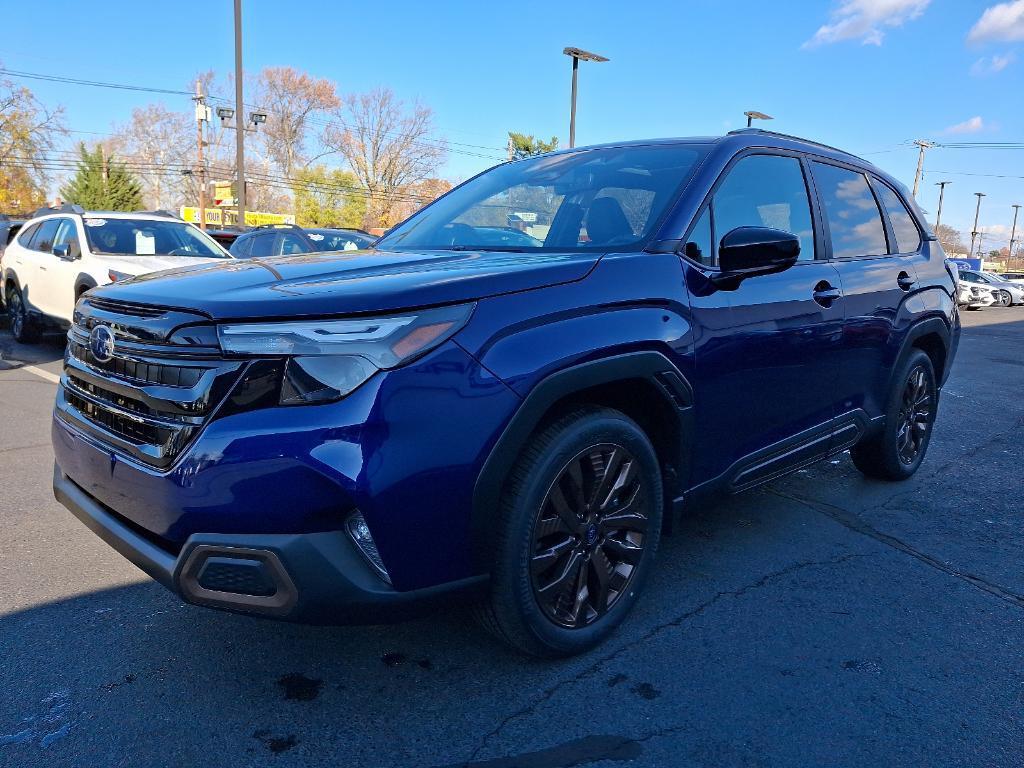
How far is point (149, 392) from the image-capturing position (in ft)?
6.94

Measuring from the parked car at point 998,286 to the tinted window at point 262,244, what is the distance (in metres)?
28.9

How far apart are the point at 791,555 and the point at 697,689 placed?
1323 mm

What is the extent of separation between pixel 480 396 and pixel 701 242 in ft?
4.25

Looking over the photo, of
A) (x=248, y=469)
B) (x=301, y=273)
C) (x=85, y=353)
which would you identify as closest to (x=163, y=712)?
(x=248, y=469)

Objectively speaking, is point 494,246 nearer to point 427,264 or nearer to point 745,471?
point 427,264

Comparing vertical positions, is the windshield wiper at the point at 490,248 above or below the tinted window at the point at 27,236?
above

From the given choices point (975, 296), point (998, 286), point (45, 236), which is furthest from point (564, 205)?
point (998, 286)

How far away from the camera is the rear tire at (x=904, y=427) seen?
4.25 metres

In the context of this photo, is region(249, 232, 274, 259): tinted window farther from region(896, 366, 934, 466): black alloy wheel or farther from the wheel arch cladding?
the wheel arch cladding

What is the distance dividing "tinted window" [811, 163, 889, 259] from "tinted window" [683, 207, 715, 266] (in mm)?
1068

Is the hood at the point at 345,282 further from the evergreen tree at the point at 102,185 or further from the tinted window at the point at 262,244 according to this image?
the evergreen tree at the point at 102,185

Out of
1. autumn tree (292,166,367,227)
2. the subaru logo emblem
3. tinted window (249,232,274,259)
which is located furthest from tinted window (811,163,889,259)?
autumn tree (292,166,367,227)

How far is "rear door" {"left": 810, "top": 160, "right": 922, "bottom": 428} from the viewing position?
368cm

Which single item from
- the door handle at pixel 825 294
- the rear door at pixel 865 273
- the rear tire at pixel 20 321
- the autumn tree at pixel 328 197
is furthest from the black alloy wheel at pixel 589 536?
the autumn tree at pixel 328 197
